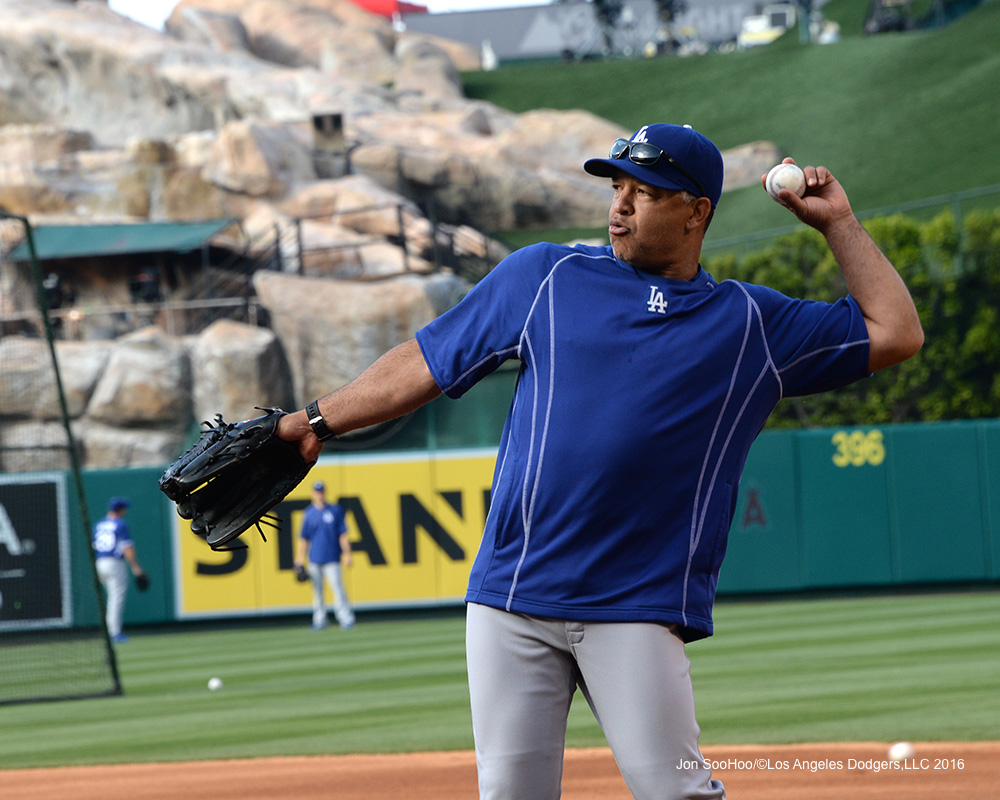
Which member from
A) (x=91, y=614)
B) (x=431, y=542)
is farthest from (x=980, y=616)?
(x=91, y=614)

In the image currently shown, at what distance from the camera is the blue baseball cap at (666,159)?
2.53 m

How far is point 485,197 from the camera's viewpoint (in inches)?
1442

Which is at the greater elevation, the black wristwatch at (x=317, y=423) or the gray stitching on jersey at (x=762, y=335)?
the gray stitching on jersey at (x=762, y=335)

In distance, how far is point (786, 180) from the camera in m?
2.62

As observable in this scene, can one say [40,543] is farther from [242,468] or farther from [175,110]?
[175,110]

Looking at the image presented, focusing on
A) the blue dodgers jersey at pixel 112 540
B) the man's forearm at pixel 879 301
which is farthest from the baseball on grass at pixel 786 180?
the blue dodgers jersey at pixel 112 540

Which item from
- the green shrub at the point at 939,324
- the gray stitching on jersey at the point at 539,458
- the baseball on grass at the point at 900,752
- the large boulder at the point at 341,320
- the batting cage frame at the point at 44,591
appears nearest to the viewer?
the gray stitching on jersey at the point at 539,458

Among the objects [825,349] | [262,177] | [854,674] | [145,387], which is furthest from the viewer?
[262,177]

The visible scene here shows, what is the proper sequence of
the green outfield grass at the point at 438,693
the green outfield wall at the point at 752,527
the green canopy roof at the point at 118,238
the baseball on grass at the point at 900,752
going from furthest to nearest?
the green canopy roof at the point at 118,238
the green outfield wall at the point at 752,527
the green outfield grass at the point at 438,693
the baseball on grass at the point at 900,752

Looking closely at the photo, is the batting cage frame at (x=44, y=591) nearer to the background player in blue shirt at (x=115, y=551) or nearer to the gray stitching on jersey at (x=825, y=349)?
the background player in blue shirt at (x=115, y=551)

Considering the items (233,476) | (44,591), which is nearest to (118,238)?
(44,591)

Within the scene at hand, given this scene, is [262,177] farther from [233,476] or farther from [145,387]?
[233,476]

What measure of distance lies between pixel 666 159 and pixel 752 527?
46.8 feet

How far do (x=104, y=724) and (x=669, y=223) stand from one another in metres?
7.28
